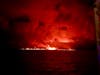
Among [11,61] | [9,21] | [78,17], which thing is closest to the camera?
[11,61]

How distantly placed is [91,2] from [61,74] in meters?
1.51

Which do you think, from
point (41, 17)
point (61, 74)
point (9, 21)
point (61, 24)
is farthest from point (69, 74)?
point (9, 21)

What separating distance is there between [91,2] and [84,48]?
0.91m

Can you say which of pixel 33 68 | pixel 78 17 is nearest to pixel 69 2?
pixel 78 17

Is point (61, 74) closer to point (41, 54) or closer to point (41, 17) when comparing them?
point (41, 54)

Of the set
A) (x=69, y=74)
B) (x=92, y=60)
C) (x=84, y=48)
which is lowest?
(x=69, y=74)

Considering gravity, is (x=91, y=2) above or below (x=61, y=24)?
above

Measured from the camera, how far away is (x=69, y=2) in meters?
3.68

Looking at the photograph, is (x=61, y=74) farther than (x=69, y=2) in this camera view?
No

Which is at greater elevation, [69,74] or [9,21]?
[9,21]

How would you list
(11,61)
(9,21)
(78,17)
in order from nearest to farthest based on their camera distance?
(11,61)
(9,21)
(78,17)

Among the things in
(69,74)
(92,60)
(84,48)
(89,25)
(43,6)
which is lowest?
(69,74)

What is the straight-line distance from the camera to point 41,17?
3.57 m

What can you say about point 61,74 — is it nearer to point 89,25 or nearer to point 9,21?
point 89,25
